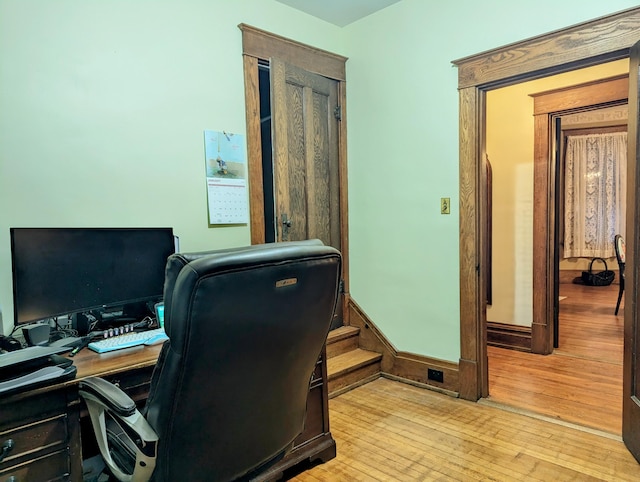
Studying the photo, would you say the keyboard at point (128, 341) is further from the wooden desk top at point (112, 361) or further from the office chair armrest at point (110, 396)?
the office chair armrest at point (110, 396)

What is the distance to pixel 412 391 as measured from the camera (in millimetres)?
2910

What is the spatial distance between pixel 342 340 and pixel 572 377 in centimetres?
175

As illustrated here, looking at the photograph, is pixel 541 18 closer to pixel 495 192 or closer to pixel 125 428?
pixel 495 192

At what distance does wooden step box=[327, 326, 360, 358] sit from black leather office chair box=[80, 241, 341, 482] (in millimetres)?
1901

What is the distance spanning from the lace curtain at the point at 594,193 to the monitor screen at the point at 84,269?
22.9 feet

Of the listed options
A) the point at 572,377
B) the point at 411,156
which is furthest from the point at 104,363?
the point at 572,377

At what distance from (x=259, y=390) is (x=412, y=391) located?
208cm

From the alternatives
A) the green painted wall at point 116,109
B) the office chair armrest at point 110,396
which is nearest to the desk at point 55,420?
the office chair armrest at point 110,396

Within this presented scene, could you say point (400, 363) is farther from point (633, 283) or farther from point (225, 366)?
point (225, 366)

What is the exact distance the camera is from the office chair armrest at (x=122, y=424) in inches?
39.7

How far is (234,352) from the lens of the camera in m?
1.02

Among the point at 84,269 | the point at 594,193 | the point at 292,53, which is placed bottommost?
the point at 84,269

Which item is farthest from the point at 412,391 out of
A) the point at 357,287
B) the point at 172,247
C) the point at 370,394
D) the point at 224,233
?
the point at 172,247

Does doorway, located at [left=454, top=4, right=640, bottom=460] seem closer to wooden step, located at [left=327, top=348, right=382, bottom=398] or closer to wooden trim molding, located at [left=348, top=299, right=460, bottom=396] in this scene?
wooden trim molding, located at [left=348, top=299, right=460, bottom=396]
